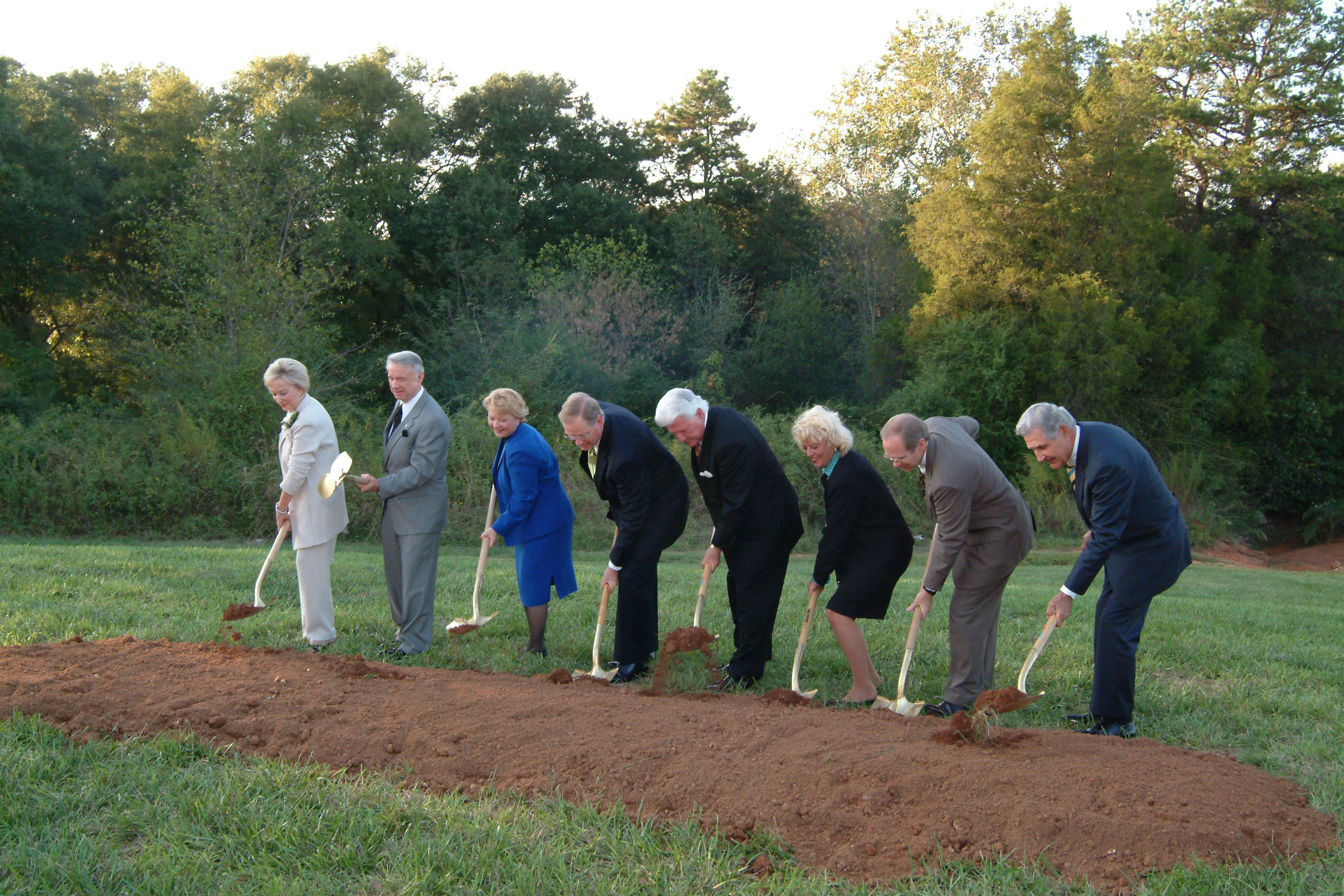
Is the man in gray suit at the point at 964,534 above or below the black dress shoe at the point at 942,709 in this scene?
above

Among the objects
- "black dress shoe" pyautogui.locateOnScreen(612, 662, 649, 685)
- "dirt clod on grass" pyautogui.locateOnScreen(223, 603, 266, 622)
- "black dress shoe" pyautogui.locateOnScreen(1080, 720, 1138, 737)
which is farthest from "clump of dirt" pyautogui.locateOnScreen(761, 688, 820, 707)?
"dirt clod on grass" pyautogui.locateOnScreen(223, 603, 266, 622)

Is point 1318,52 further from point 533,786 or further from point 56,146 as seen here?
point 56,146

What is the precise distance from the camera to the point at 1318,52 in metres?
24.4

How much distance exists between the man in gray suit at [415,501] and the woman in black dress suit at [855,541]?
96.7 inches

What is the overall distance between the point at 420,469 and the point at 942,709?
11.7 ft

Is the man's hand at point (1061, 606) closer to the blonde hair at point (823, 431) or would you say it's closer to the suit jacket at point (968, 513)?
the suit jacket at point (968, 513)

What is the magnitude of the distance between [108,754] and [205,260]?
627 inches

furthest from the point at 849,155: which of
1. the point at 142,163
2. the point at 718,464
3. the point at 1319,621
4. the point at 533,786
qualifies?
the point at 533,786

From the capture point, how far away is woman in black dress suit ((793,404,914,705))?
5586mm

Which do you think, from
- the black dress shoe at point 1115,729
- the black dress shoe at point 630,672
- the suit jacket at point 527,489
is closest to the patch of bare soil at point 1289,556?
the black dress shoe at point 1115,729

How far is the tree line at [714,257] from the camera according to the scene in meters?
20.5

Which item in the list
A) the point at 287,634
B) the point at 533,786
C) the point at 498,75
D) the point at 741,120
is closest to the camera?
the point at 533,786

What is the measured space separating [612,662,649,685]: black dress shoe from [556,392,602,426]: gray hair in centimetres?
162

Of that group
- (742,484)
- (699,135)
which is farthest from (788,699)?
(699,135)
